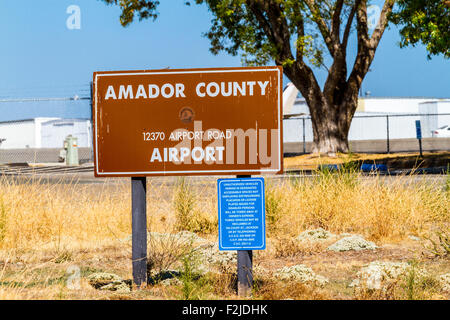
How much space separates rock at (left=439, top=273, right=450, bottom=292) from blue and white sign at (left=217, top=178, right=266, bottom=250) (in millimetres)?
1568

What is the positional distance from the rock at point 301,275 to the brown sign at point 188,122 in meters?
1.04

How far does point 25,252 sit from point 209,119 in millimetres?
2937

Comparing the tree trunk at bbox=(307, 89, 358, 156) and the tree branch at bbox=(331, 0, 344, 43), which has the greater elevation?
the tree branch at bbox=(331, 0, 344, 43)

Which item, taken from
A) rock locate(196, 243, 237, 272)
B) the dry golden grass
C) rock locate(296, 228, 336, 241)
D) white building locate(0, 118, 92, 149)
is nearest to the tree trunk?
the dry golden grass

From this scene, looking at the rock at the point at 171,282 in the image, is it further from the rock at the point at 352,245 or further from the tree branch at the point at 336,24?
the tree branch at the point at 336,24

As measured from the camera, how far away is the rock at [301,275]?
4875 millimetres

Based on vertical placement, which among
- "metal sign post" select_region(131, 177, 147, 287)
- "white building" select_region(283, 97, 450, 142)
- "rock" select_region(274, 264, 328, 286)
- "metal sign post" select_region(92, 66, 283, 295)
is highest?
"white building" select_region(283, 97, 450, 142)

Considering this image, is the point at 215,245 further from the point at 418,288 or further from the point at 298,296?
the point at 418,288

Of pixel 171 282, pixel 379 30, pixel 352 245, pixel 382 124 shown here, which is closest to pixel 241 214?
pixel 171 282

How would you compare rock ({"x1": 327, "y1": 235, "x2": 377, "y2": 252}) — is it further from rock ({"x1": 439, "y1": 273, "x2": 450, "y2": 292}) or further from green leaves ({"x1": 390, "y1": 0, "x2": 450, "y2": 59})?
green leaves ({"x1": 390, "y1": 0, "x2": 450, "y2": 59})

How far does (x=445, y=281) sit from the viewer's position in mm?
4762

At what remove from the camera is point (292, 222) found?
7496mm

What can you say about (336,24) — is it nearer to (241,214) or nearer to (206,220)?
(206,220)

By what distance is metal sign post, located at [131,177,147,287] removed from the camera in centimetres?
477
